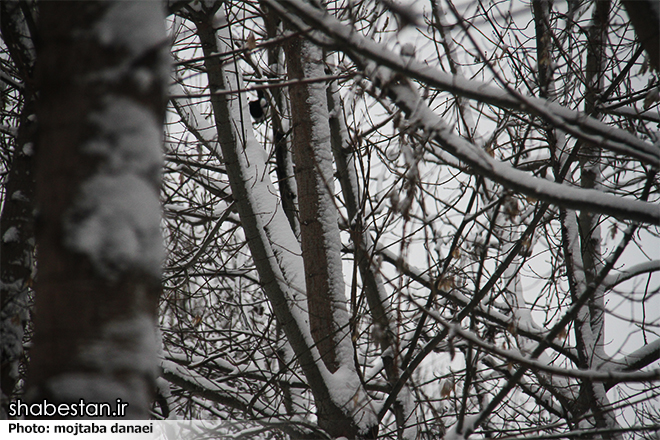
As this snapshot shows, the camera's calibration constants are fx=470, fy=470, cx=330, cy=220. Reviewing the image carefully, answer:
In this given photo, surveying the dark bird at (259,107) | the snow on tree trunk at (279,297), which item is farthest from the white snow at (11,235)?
the dark bird at (259,107)

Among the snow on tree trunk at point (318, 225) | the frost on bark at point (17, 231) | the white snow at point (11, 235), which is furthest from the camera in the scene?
the snow on tree trunk at point (318, 225)

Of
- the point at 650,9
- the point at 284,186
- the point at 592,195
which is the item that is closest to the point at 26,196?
the point at 592,195

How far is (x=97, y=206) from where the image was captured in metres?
0.83

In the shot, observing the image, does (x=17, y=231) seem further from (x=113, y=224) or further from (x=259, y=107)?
(x=259, y=107)

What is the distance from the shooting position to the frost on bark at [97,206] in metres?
0.81

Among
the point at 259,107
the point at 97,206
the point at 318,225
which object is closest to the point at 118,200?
the point at 97,206

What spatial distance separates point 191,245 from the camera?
493cm

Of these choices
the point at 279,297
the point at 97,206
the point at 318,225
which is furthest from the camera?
the point at 318,225

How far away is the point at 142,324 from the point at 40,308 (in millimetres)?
185

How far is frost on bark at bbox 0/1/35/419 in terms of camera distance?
1765 millimetres

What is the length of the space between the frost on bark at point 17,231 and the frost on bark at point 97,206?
106 centimetres

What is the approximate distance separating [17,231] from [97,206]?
53.3 inches

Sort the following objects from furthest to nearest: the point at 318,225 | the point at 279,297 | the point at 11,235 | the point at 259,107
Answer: the point at 259,107, the point at 318,225, the point at 279,297, the point at 11,235

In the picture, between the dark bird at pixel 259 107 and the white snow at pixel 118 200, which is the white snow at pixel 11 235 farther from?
the dark bird at pixel 259 107
